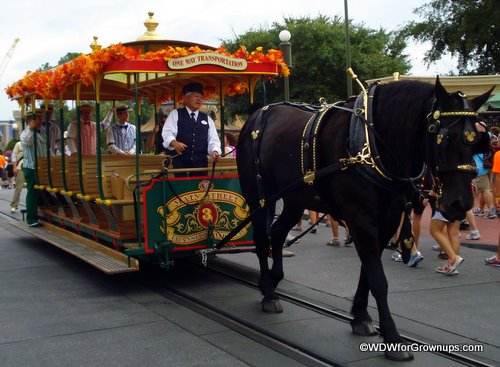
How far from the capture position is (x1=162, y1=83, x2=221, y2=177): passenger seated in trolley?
7.30 m

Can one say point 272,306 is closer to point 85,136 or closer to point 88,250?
point 88,250

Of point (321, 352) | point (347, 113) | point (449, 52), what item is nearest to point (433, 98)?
point (347, 113)

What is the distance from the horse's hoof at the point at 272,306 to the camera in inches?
239

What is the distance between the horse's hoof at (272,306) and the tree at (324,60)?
85.7 ft

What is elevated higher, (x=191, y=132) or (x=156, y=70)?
(x=156, y=70)

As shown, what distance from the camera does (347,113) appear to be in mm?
5172

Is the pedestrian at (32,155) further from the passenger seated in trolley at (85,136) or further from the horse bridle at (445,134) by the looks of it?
the horse bridle at (445,134)

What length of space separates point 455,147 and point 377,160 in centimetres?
65

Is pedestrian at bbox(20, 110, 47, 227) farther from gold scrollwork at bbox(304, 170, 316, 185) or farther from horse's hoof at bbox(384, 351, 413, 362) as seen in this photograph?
horse's hoof at bbox(384, 351, 413, 362)

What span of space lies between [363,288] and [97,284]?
352 centimetres

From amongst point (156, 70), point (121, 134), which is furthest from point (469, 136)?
point (121, 134)

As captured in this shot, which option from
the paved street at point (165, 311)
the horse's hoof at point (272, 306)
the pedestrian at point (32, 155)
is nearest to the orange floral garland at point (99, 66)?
the pedestrian at point (32, 155)

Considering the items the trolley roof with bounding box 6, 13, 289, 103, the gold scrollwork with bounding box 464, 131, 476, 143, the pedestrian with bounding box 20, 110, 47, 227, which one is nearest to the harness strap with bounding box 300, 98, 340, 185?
the gold scrollwork with bounding box 464, 131, 476, 143

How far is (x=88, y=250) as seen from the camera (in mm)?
8070
